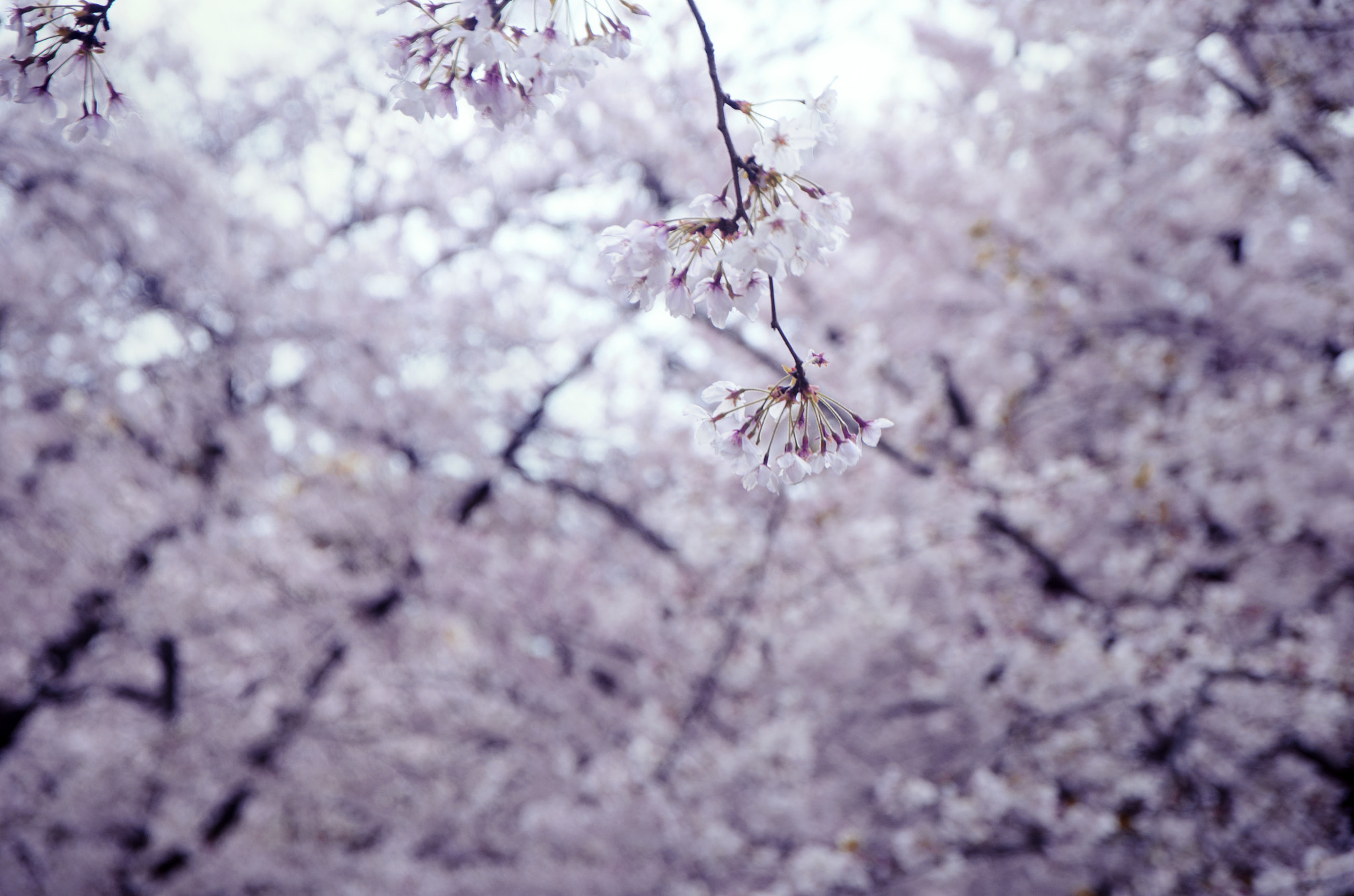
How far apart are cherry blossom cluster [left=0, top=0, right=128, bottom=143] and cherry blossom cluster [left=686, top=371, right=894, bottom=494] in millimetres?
1208

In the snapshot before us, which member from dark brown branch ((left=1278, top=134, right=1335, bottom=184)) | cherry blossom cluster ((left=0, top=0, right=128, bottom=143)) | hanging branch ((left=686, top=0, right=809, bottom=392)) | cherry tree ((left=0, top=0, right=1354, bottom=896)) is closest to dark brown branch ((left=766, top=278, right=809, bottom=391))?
hanging branch ((left=686, top=0, right=809, bottom=392))

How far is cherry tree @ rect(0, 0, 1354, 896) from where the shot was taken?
4668mm

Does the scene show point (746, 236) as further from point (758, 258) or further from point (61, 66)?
point (61, 66)

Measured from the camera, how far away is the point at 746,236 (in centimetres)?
111

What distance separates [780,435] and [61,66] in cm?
142

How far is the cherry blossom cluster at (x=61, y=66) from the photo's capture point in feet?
4.07

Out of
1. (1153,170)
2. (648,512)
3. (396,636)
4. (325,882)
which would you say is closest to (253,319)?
(396,636)

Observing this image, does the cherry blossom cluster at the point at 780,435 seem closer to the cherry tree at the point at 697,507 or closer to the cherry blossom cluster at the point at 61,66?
the cherry blossom cluster at the point at 61,66

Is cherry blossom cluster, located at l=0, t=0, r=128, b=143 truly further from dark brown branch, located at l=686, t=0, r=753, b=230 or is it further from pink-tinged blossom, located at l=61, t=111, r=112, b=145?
dark brown branch, located at l=686, t=0, r=753, b=230

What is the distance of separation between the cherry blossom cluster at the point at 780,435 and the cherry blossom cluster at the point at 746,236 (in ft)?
0.58

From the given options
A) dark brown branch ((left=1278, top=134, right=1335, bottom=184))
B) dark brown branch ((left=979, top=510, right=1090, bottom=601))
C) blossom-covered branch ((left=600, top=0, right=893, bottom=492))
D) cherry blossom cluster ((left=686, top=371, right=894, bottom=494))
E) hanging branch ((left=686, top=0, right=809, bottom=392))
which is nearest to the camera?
hanging branch ((left=686, top=0, right=809, bottom=392))

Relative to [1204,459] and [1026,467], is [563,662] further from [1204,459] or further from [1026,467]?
[1204,459]

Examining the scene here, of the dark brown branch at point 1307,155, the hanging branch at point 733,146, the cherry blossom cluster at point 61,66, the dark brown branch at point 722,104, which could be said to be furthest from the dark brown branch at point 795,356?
the dark brown branch at point 1307,155

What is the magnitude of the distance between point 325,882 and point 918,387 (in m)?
6.03
